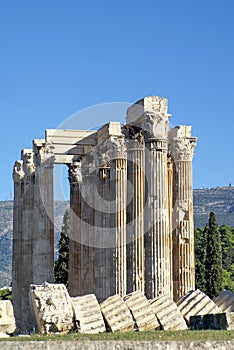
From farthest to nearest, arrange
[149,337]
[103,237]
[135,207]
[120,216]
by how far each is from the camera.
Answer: [103,237], [120,216], [135,207], [149,337]

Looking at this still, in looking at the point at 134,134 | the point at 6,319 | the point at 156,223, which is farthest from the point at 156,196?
the point at 6,319

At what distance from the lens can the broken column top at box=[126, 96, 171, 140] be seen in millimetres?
38375

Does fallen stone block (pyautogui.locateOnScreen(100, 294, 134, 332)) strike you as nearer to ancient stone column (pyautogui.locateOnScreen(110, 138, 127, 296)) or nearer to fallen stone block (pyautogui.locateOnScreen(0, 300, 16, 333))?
fallen stone block (pyautogui.locateOnScreen(0, 300, 16, 333))

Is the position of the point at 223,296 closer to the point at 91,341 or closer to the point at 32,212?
the point at 91,341

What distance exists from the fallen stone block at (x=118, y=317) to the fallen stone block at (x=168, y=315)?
2.76ft

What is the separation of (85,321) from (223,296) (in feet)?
18.2

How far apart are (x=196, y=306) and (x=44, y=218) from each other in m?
21.9

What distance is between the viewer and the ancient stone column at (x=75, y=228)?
49781 mm

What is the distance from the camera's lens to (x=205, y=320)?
2458 centimetres

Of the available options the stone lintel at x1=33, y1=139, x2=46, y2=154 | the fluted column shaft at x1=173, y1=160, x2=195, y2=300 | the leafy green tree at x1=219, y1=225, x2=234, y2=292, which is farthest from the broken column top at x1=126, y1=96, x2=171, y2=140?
the leafy green tree at x1=219, y1=225, x2=234, y2=292

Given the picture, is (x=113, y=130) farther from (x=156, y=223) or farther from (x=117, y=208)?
(x=156, y=223)

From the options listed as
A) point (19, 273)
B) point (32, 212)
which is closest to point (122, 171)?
point (32, 212)

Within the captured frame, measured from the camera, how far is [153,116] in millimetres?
38344

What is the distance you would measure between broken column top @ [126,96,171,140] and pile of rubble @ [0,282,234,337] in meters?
12.8
